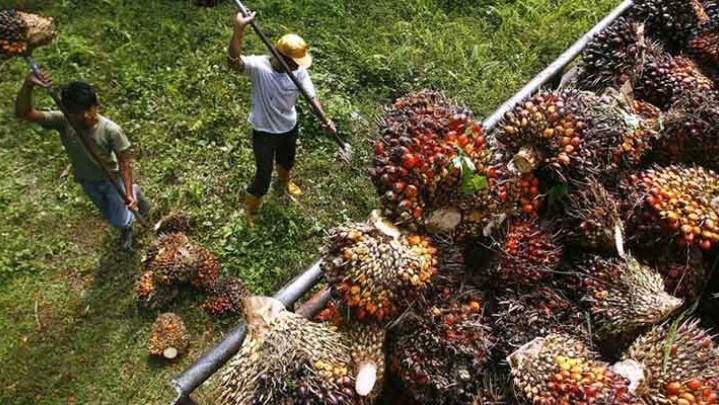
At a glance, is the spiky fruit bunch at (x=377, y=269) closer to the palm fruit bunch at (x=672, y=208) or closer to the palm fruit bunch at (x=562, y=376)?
the palm fruit bunch at (x=562, y=376)

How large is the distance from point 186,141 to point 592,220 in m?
4.61

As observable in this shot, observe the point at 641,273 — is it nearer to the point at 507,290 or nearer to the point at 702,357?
the point at 702,357

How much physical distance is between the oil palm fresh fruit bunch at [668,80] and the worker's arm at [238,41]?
2.72 meters

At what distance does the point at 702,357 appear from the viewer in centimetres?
218

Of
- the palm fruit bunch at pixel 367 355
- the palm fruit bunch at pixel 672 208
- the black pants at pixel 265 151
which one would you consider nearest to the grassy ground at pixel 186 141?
the black pants at pixel 265 151

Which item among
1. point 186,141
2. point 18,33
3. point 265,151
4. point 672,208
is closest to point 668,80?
point 672,208

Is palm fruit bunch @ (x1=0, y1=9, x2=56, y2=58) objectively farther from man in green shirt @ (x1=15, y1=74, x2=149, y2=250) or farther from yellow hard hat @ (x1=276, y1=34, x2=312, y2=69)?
yellow hard hat @ (x1=276, y1=34, x2=312, y2=69)

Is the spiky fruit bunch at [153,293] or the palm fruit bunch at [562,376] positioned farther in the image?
the spiky fruit bunch at [153,293]

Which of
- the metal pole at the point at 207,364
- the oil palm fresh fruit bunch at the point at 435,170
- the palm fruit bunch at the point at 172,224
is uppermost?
the oil palm fresh fruit bunch at the point at 435,170

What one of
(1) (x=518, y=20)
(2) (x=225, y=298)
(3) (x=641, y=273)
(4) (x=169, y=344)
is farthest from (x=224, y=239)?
(1) (x=518, y=20)

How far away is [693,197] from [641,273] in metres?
0.43

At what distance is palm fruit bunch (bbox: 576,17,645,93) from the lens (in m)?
2.97

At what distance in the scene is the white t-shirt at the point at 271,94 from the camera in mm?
4762

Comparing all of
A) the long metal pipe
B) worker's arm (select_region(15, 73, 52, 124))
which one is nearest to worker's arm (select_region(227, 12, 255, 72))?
worker's arm (select_region(15, 73, 52, 124))
